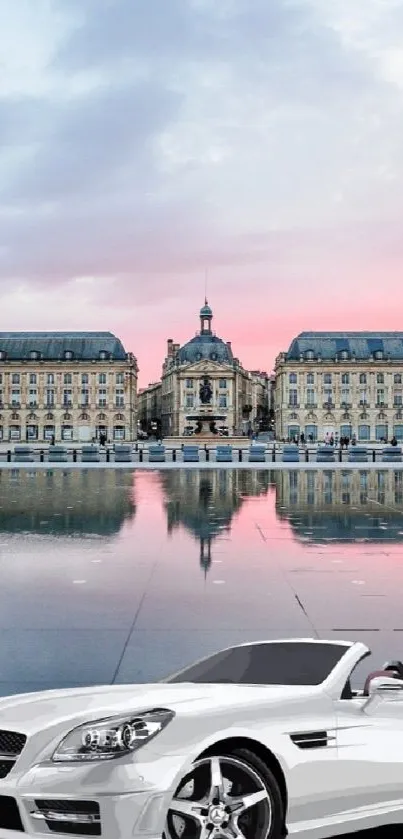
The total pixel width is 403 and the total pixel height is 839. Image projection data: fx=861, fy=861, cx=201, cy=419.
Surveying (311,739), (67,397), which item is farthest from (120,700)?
(67,397)

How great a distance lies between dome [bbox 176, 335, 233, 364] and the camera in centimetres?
16300

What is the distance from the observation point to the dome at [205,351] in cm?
16300

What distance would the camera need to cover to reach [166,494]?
26609 mm

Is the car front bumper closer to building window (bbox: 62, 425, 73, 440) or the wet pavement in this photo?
the wet pavement

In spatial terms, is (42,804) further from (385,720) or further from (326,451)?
(326,451)

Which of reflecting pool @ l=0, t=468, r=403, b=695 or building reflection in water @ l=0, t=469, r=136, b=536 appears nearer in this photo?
reflecting pool @ l=0, t=468, r=403, b=695

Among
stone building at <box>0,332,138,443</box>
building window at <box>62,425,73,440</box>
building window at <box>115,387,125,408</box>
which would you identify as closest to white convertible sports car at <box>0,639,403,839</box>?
stone building at <box>0,332,138,443</box>

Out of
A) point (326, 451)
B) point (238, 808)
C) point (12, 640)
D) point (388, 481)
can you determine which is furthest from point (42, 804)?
point (326, 451)

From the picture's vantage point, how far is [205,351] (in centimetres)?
16312

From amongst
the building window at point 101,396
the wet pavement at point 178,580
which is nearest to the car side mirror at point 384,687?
the wet pavement at point 178,580

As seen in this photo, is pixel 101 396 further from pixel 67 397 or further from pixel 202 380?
pixel 202 380

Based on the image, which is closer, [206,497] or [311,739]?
[311,739]

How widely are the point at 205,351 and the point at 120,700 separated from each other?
15966 centimetres

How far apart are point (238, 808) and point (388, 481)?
2951cm
